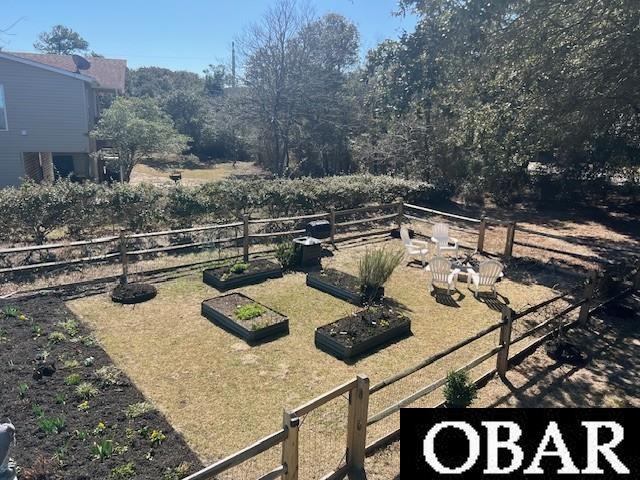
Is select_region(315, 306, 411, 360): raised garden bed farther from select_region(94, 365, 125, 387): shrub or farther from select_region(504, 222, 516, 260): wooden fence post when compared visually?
select_region(504, 222, 516, 260): wooden fence post

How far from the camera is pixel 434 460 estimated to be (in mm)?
4074

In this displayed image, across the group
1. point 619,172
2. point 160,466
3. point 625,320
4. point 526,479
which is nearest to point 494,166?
point 619,172

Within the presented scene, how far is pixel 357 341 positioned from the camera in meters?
6.37

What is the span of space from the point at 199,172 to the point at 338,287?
23.5 metres

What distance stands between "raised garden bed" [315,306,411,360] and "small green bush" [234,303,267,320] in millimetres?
1092

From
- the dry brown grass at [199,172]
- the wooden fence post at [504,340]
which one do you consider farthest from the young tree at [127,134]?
the wooden fence post at [504,340]

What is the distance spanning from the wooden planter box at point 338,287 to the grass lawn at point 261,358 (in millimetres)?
164

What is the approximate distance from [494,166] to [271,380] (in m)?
13.9

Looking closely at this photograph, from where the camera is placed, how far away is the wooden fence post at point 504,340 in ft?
18.4

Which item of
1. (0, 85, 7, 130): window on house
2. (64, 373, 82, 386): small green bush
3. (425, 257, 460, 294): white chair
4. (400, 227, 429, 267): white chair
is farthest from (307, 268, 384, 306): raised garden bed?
(0, 85, 7, 130): window on house

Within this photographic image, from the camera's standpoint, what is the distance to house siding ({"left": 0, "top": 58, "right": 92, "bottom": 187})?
58.7 ft

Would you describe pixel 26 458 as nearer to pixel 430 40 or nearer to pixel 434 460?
pixel 434 460

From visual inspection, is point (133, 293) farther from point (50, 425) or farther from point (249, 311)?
point (50, 425)

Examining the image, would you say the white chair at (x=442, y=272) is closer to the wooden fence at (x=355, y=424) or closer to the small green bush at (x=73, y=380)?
the wooden fence at (x=355, y=424)
